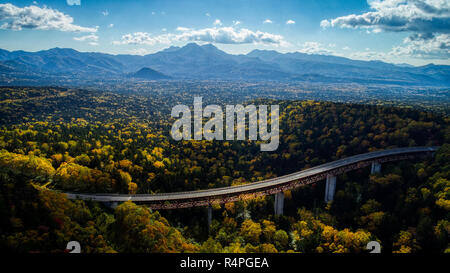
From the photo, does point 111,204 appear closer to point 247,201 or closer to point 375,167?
point 247,201

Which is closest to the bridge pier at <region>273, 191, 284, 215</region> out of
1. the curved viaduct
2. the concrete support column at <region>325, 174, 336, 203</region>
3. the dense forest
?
the curved viaduct

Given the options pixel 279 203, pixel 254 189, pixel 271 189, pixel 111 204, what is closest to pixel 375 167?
pixel 279 203

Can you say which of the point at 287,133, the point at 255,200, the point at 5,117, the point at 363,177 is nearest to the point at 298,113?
the point at 287,133

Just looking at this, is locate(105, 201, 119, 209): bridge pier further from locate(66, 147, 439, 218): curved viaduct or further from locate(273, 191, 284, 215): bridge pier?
locate(273, 191, 284, 215): bridge pier

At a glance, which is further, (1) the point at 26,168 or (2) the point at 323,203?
(2) the point at 323,203
